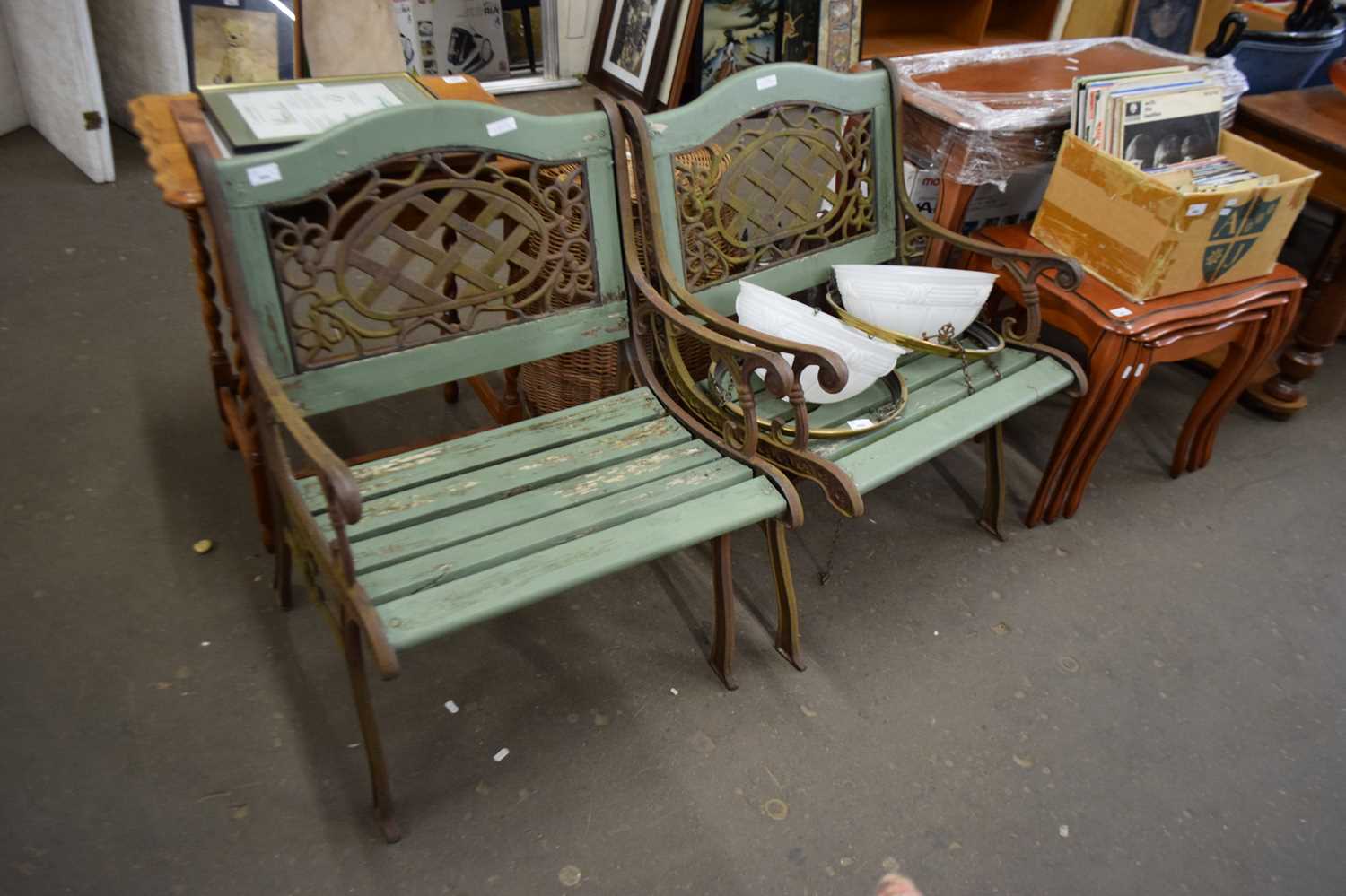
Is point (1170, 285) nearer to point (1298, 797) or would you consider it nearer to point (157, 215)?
point (1298, 797)

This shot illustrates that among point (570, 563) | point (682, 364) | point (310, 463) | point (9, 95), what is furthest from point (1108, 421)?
point (9, 95)

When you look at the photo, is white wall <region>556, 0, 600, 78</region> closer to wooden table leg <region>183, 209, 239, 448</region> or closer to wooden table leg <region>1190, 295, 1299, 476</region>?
wooden table leg <region>183, 209, 239, 448</region>

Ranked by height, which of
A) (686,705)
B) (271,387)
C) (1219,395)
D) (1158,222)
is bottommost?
(686,705)

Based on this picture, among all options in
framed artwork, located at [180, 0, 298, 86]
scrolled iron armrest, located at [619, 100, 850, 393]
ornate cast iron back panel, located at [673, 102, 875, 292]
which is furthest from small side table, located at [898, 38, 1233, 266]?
framed artwork, located at [180, 0, 298, 86]

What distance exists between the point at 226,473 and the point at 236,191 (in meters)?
1.13

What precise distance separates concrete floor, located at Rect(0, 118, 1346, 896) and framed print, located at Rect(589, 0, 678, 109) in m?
1.26

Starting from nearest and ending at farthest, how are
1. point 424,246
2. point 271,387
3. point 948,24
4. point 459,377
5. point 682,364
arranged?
point 271,387 → point 424,246 → point 459,377 → point 682,364 → point 948,24

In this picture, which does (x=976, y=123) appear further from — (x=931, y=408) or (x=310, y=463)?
(x=310, y=463)

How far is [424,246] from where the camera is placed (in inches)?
62.9

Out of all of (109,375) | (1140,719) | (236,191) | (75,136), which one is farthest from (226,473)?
(1140,719)

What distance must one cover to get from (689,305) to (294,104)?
873mm

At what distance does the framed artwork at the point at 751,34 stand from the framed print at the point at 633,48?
0.12 m

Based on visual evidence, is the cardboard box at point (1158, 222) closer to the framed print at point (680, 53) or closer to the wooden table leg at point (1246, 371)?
the wooden table leg at point (1246, 371)

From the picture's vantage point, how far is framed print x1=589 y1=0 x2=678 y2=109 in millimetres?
2771
